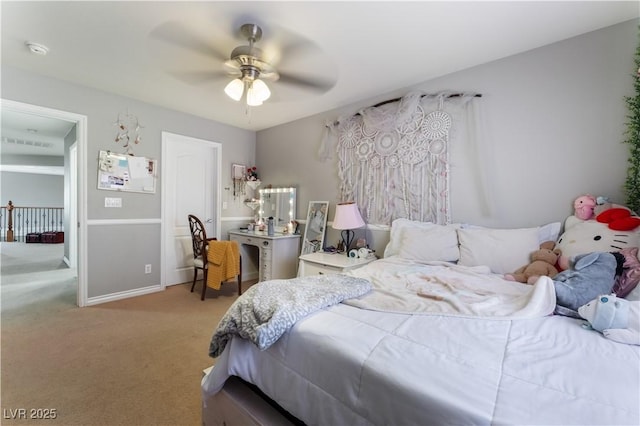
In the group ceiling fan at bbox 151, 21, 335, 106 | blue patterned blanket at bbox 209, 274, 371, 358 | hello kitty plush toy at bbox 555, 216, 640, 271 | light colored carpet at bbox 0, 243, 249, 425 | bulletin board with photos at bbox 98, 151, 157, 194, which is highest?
ceiling fan at bbox 151, 21, 335, 106

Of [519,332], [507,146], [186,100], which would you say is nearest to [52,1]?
[186,100]

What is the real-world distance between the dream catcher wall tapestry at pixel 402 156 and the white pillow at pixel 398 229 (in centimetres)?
13

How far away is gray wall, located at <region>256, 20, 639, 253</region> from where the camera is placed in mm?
1855

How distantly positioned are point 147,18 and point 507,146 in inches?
111

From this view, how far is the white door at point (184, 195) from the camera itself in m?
3.71

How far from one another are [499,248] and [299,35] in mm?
2124

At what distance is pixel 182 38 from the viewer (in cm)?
202

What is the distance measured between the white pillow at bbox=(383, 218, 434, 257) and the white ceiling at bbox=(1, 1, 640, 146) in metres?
1.39

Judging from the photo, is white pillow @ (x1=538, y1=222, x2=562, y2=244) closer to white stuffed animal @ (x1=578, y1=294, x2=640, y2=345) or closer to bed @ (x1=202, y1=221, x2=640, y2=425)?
bed @ (x1=202, y1=221, x2=640, y2=425)

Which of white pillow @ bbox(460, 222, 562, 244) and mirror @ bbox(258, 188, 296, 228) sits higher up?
mirror @ bbox(258, 188, 296, 228)

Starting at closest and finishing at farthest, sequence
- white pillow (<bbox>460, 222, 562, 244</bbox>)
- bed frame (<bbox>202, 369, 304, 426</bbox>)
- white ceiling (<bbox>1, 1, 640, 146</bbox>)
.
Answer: bed frame (<bbox>202, 369, 304, 426</bbox>), white ceiling (<bbox>1, 1, 640, 146</bbox>), white pillow (<bbox>460, 222, 562, 244</bbox>)

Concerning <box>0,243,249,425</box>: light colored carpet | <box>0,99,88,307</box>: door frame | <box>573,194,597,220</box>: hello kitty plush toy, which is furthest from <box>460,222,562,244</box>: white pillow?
<box>0,99,88,307</box>: door frame

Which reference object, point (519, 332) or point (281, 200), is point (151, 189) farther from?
point (519, 332)

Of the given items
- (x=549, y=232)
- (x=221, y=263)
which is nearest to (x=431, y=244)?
(x=549, y=232)
